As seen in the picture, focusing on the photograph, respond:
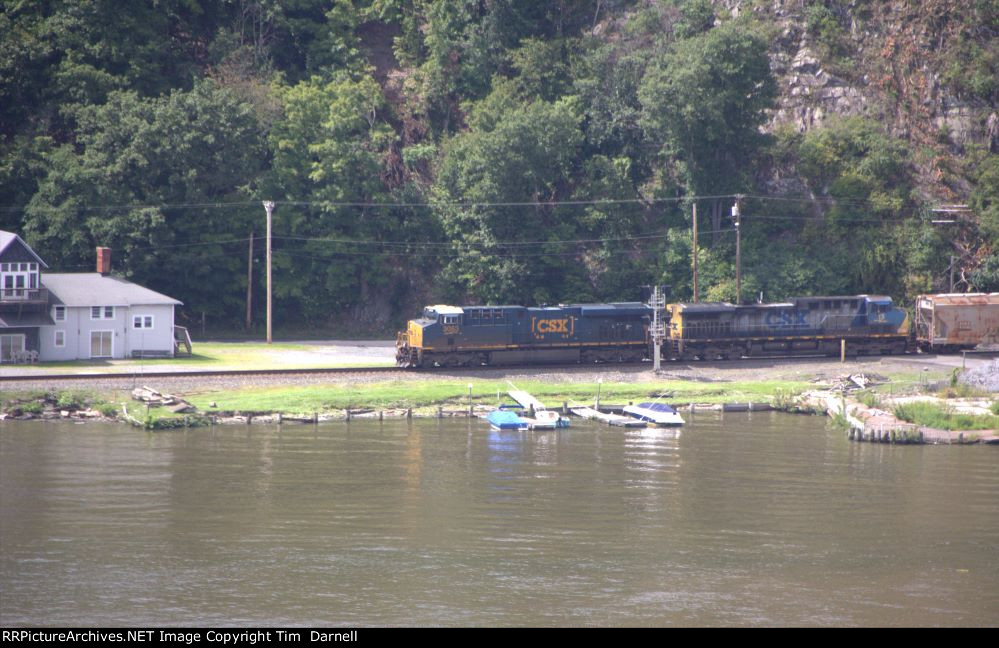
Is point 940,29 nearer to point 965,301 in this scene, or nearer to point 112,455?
point 965,301

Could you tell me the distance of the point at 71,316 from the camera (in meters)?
59.2

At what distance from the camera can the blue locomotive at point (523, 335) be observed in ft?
188

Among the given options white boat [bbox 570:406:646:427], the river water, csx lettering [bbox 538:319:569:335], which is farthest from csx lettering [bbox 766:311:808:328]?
the river water

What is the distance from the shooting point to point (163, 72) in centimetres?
8144

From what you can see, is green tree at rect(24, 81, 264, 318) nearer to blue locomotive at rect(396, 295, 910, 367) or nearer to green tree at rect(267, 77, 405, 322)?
green tree at rect(267, 77, 405, 322)

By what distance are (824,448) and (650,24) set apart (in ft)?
153

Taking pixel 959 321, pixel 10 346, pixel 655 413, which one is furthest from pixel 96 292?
pixel 959 321

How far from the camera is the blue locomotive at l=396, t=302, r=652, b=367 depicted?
5725 centimetres

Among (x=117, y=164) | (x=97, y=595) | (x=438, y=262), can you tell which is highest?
(x=117, y=164)

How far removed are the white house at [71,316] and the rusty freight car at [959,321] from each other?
40986 millimetres

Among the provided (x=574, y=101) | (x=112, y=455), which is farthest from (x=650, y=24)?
(x=112, y=455)

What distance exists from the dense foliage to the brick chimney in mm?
3713

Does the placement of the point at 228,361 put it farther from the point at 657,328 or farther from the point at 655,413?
the point at 655,413

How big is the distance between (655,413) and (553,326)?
10797 mm
